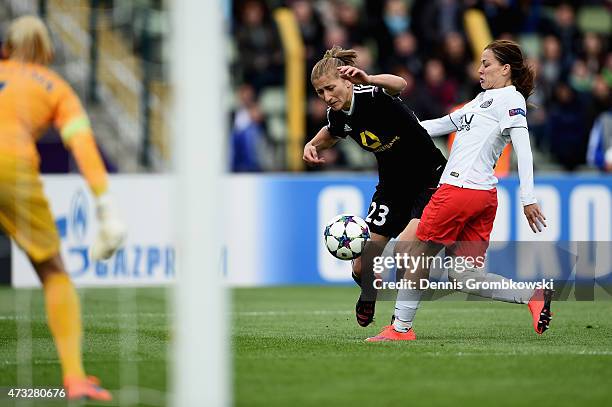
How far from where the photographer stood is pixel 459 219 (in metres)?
7.89

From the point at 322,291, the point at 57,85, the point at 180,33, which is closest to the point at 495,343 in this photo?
the point at 57,85

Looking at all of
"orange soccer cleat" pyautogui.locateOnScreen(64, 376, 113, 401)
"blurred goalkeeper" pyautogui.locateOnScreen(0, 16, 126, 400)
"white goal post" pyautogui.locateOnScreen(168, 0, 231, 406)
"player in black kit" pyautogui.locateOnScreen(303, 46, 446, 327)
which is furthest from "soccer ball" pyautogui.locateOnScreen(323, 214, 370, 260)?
"white goal post" pyautogui.locateOnScreen(168, 0, 231, 406)

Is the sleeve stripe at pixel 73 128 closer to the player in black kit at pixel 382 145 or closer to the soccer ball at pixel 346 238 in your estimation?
the player in black kit at pixel 382 145

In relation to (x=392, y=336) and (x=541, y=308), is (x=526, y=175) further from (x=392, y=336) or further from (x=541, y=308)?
(x=392, y=336)

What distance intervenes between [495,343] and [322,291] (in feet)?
16.9

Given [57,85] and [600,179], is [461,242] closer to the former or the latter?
[57,85]

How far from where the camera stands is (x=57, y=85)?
5797 millimetres

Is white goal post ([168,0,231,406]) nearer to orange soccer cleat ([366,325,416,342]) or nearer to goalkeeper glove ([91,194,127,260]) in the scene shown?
goalkeeper glove ([91,194,127,260])

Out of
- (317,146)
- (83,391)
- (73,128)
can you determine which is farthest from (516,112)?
(83,391)

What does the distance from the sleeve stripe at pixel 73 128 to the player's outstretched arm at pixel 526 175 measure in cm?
312

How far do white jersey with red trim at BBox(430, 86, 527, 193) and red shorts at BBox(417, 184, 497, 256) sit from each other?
0.07 metres

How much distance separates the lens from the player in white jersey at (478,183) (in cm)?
784

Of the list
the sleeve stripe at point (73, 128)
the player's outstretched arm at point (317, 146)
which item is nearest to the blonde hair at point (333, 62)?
the player's outstretched arm at point (317, 146)

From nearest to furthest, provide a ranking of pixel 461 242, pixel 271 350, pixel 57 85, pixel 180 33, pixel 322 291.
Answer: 1. pixel 180 33
2. pixel 57 85
3. pixel 271 350
4. pixel 461 242
5. pixel 322 291
